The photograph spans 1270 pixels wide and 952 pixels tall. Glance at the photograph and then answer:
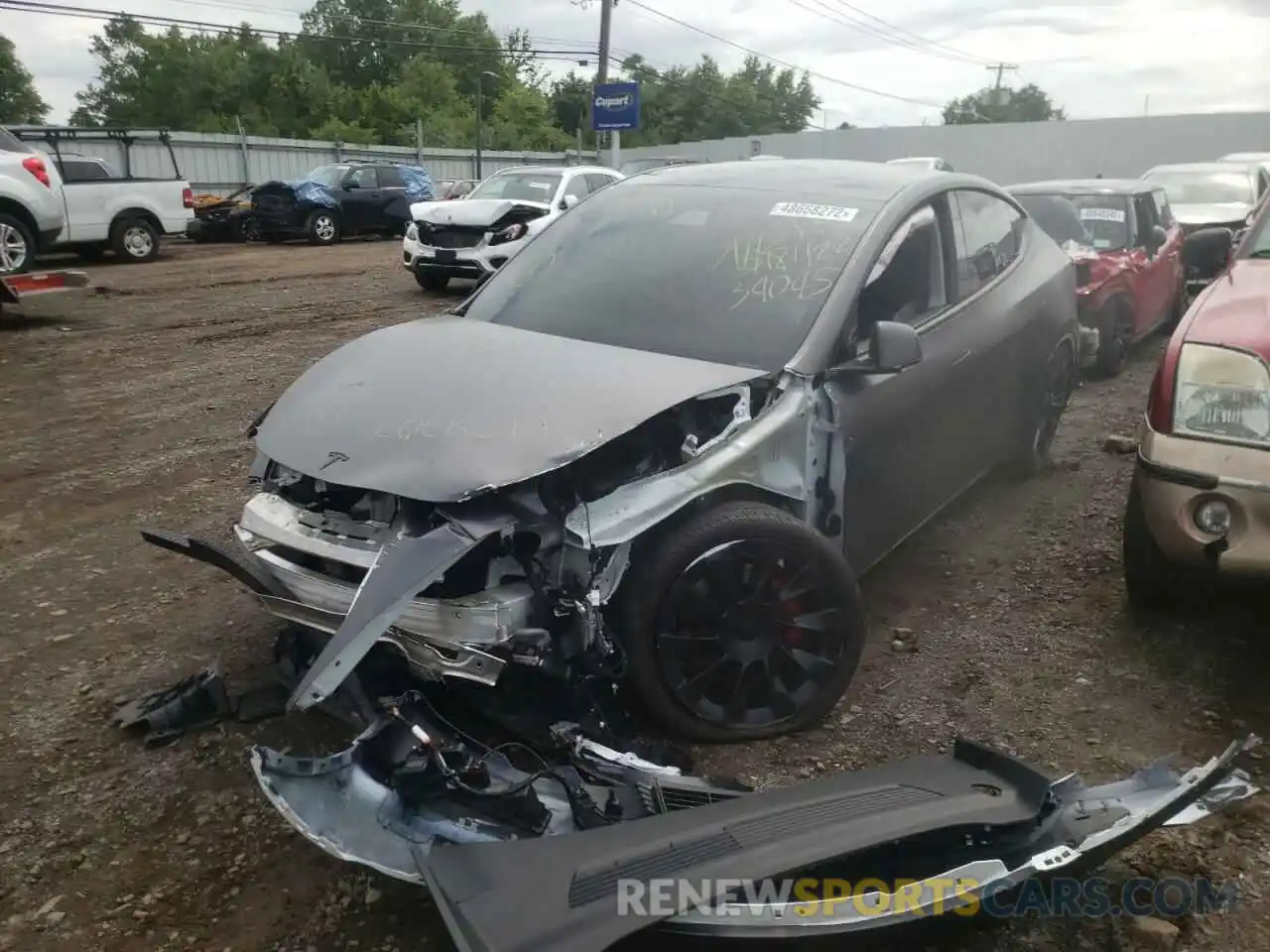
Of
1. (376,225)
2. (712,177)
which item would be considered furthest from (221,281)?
(712,177)

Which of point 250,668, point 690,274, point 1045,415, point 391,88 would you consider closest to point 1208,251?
point 1045,415

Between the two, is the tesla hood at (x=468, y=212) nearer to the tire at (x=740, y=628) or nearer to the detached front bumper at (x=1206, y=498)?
the tire at (x=740, y=628)

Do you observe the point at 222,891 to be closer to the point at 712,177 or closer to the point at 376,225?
the point at 712,177

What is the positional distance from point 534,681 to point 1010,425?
9.22ft

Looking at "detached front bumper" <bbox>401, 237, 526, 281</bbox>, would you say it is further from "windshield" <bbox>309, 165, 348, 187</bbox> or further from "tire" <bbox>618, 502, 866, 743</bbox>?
"tire" <bbox>618, 502, 866, 743</bbox>

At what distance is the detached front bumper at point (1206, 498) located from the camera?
9.45 ft

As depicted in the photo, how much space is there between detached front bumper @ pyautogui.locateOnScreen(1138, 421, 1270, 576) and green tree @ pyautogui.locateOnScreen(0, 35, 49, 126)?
201ft

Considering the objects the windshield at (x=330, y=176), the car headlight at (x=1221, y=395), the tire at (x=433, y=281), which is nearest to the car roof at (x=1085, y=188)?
the car headlight at (x=1221, y=395)

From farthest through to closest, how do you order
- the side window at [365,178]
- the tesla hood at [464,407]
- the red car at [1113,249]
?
the side window at [365,178] < the red car at [1113,249] < the tesla hood at [464,407]

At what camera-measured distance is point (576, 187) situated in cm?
1325

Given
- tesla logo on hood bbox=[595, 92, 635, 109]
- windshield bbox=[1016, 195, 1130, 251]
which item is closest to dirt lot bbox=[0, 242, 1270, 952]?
windshield bbox=[1016, 195, 1130, 251]

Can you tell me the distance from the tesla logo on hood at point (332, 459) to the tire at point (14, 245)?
10.2 metres

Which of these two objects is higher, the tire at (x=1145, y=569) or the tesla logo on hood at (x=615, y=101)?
the tesla logo on hood at (x=615, y=101)

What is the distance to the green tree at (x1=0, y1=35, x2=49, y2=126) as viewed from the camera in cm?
5350
